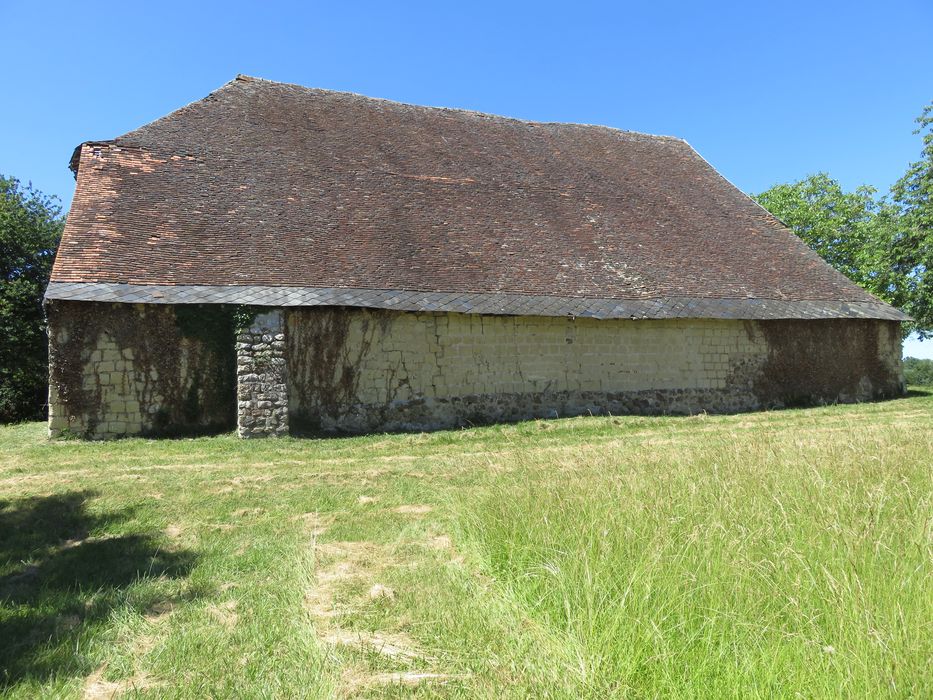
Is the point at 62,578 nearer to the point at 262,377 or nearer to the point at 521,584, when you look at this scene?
the point at 521,584

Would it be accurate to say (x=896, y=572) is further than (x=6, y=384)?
No

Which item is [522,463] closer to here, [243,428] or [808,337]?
[243,428]

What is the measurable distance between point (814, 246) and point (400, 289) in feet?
82.2

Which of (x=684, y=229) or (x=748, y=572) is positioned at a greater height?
(x=684, y=229)

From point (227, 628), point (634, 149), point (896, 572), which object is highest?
point (634, 149)

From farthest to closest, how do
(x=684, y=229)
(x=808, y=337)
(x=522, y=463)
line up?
1. (x=684, y=229)
2. (x=808, y=337)
3. (x=522, y=463)

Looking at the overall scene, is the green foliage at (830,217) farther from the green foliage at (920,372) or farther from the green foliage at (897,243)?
the green foliage at (920,372)

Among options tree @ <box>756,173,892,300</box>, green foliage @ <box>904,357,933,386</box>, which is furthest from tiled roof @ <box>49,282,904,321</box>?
green foliage @ <box>904,357,933,386</box>

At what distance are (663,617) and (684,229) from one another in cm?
1512

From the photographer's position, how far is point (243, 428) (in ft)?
34.1

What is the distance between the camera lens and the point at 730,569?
2.97 m

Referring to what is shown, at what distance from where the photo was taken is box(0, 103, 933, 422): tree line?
1585cm

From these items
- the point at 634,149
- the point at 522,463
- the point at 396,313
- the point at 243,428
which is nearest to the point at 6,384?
the point at 243,428

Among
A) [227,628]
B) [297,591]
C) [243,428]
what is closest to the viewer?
[227,628]
